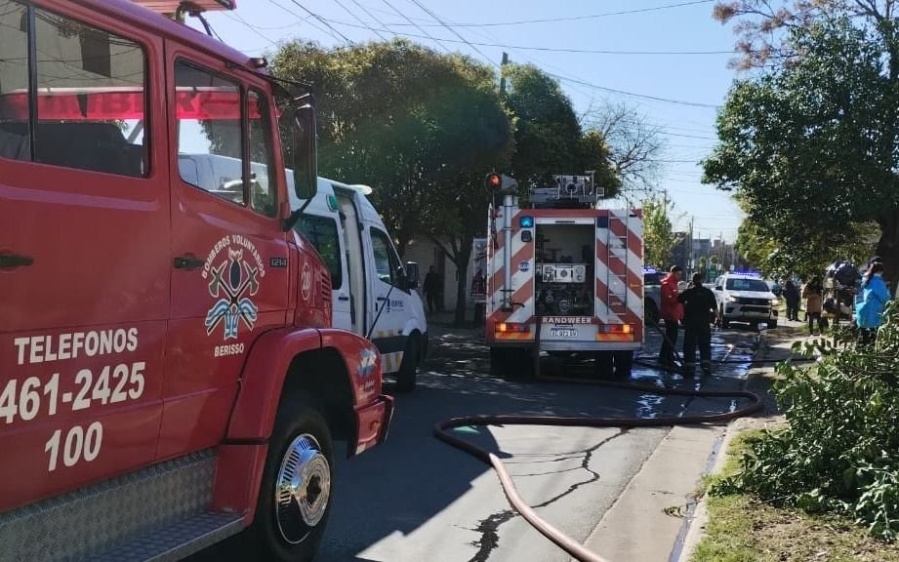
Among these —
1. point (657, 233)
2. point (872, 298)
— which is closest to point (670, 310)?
point (872, 298)

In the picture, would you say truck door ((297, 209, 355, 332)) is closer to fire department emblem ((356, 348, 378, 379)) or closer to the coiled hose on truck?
the coiled hose on truck

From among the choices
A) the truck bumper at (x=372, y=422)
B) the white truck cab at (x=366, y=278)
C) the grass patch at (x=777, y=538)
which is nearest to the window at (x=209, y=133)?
the truck bumper at (x=372, y=422)

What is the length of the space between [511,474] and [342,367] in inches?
103

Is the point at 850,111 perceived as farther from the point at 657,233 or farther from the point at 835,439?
the point at 657,233

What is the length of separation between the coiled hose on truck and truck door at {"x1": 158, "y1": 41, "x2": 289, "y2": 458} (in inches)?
83.5

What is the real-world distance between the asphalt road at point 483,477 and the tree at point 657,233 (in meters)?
55.1

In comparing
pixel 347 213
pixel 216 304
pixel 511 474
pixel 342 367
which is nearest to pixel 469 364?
pixel 347 213

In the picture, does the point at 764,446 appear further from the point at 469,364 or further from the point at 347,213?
the point at 469,364

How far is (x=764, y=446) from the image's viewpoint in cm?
618

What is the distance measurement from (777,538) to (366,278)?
604 centimetres

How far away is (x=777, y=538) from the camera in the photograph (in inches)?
194

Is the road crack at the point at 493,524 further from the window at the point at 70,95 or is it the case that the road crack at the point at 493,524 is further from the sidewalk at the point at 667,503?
the window at the point at 70,95

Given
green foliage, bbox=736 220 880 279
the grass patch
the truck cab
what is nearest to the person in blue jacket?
the grass patch

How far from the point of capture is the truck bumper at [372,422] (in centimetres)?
520
